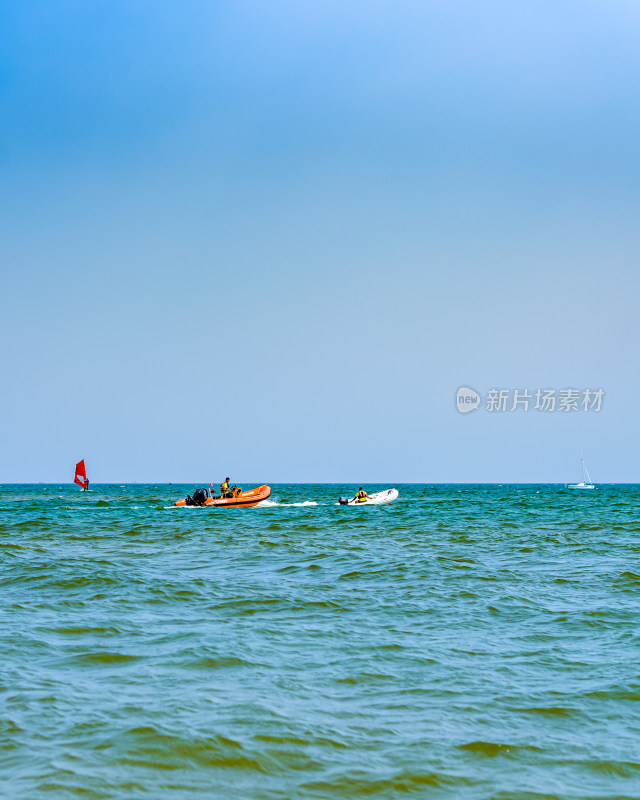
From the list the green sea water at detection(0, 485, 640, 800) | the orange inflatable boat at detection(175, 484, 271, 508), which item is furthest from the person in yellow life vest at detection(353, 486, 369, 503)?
the green sea water at detection(0, 485, 640, 800)

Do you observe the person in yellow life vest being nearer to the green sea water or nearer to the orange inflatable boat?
the orange inflatable boat

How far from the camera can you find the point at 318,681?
27.6 feet

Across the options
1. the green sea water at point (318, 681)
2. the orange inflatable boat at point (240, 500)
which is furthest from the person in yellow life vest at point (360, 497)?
the green sea water at point (318, 681)

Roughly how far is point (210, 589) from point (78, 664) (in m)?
5.40

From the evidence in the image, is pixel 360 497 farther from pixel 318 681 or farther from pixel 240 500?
pixel 318 681

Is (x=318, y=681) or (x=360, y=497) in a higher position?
(x=360, y=497)

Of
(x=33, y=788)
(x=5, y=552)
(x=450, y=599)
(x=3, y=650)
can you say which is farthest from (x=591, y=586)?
(x=5, y=552)

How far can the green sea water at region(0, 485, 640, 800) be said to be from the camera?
19.7 feet

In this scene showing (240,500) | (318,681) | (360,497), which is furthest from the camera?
(360,497)

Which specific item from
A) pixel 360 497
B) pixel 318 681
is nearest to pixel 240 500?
pixel 360 497

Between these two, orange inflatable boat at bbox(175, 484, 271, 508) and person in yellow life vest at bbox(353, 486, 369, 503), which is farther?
person in yellow life vest at bbox(353, 486, 369, 503)

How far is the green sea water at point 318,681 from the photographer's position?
236 inches

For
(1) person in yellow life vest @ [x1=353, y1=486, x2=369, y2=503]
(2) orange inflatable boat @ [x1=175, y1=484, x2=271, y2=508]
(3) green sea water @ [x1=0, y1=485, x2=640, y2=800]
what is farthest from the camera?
(1) person in yellow life vest @ [x1=353, y1=486, x2=369, y2=503]

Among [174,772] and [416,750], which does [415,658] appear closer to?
[416,750]
